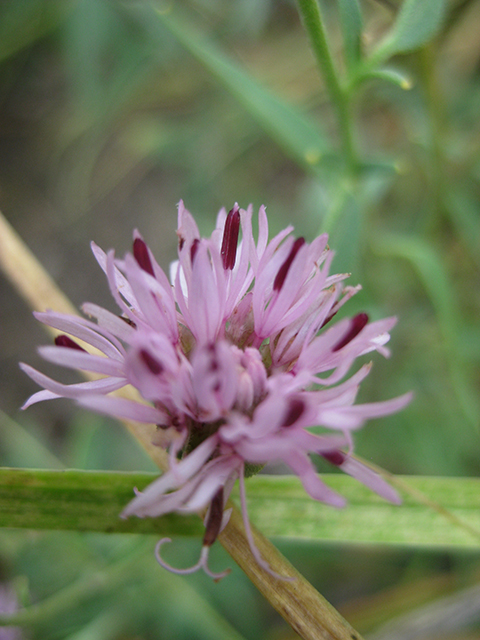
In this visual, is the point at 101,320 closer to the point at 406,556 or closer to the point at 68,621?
the point at 68,621

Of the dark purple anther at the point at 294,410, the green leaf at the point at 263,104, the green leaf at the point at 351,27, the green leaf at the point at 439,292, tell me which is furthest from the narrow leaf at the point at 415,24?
the dark purple anther at the point at 294,410

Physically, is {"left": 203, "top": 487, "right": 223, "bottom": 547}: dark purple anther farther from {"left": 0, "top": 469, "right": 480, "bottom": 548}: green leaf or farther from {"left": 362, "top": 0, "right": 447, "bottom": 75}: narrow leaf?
{"left": 362, "top": 0, "right": 447, "bottom": 75}: narrow leaf

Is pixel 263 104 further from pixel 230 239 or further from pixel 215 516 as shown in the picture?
pixel 215 516

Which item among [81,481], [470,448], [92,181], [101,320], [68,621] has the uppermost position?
[92,181]

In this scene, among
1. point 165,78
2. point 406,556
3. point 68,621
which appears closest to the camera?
point 68,621

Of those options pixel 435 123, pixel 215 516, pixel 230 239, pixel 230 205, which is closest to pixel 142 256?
pixel 230 239

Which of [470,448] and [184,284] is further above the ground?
[184,284]

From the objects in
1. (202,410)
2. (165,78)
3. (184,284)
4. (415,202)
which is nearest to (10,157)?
(165,78)
